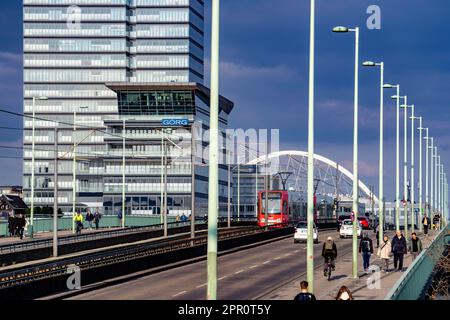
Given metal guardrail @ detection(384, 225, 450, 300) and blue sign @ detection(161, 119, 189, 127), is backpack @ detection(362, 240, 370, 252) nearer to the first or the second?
metal guardrail @ detection(384, 225, 450, 300)

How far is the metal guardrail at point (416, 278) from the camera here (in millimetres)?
23094

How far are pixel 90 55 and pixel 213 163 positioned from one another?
16778 centimetres

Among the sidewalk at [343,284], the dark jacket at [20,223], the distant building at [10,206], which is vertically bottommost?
the sidewalk at [343,284]

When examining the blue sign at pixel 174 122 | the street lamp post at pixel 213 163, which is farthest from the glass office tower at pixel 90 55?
the street lamp post at pixel 213 163

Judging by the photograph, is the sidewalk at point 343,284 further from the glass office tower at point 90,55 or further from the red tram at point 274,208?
the glass office tower at point 90,55

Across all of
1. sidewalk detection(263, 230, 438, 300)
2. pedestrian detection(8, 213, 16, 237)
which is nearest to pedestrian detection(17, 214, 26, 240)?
pedestrian detection(8, 213, 16, 237)

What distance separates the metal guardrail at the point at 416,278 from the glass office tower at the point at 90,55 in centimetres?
13906

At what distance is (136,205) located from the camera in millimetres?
169125

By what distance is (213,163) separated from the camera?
19.4 metres

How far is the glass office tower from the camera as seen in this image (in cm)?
18250

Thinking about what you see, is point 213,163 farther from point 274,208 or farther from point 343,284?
point 274,208

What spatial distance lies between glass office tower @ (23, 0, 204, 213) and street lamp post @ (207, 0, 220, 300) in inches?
6406

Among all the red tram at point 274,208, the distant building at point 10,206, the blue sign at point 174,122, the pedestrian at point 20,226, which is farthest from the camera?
the blue sign at point 174,122
